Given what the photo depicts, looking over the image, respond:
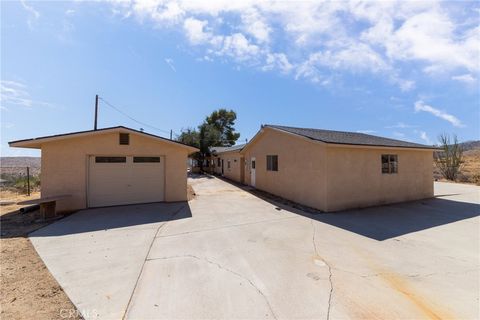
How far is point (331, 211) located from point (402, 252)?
3.62 meters

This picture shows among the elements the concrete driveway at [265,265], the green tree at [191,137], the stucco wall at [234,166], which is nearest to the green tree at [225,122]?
the green tree at [191,137]

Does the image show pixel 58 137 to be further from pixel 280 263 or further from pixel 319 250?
pixel 319 250

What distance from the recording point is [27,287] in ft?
11.0

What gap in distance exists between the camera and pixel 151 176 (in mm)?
9617

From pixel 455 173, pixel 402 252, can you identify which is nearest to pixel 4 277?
pixel 402 252

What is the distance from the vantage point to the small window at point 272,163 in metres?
12.0

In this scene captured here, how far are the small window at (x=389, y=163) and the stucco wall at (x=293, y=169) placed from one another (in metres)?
3.48

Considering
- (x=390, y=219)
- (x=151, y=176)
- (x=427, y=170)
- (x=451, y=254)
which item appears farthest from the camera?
(x=427, y=170)

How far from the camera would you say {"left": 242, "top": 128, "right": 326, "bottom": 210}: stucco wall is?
8.72 m

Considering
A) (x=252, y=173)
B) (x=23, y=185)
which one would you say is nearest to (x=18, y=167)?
(x=23, y=185)

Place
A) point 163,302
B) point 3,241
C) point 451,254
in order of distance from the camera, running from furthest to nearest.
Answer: point 3,241, point 451,254, point 163,302

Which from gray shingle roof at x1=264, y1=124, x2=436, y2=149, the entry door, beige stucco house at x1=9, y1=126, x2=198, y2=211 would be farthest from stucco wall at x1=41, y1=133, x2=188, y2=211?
the entry door

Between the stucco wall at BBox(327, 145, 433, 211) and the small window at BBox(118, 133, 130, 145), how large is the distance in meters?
8.07

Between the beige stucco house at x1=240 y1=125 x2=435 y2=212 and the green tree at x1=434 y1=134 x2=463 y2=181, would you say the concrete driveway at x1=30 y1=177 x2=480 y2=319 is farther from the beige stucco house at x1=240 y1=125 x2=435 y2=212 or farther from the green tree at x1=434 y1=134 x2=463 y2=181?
the green tree at x1=434 y1=134 x2=463 y2=181
